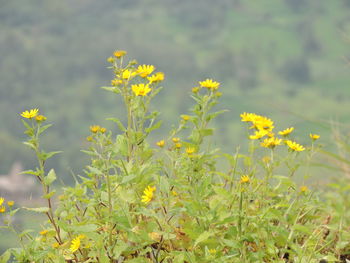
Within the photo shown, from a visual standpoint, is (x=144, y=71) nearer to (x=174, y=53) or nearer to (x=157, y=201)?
(x=157, y=201)

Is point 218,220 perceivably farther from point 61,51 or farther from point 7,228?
point 61,51

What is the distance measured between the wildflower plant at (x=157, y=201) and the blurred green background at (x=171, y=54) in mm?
74948

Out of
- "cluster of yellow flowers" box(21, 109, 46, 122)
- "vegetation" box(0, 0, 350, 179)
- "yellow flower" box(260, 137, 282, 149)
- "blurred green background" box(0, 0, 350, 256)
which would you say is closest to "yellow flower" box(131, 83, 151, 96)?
"cluster of yellow flowers" box(21, 109, 46, 122)

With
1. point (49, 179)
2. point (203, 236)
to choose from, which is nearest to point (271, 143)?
point (203, 236)

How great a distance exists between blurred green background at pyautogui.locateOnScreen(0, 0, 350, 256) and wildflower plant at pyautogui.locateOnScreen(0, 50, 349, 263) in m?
74.9

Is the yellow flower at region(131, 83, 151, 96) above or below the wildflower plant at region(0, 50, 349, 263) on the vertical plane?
above

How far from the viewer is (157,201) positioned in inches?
84.4

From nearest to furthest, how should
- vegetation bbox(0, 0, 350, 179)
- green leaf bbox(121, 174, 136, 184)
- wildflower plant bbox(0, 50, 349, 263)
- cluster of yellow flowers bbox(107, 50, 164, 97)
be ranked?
green leaf bbox(121, 174, 136, 184) < wildflower plant bbox(0, 50, 349, 263) < cluster of yellow flowers bbox(107, 50, 164, 97) < vegetation bbox(0, 0, 350, 179)

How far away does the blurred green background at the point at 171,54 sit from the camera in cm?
8806

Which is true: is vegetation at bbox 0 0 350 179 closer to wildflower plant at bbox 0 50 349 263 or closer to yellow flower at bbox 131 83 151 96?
wildflower plant at bbox 0 50 349 263

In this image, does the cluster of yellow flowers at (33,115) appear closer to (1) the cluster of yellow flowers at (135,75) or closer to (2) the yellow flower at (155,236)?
(1) the cluster of yellow flowers at (135,75)

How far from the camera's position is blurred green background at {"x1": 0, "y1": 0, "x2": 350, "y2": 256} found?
88062 mm

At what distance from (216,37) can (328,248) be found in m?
109

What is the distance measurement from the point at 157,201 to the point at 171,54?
102 m
